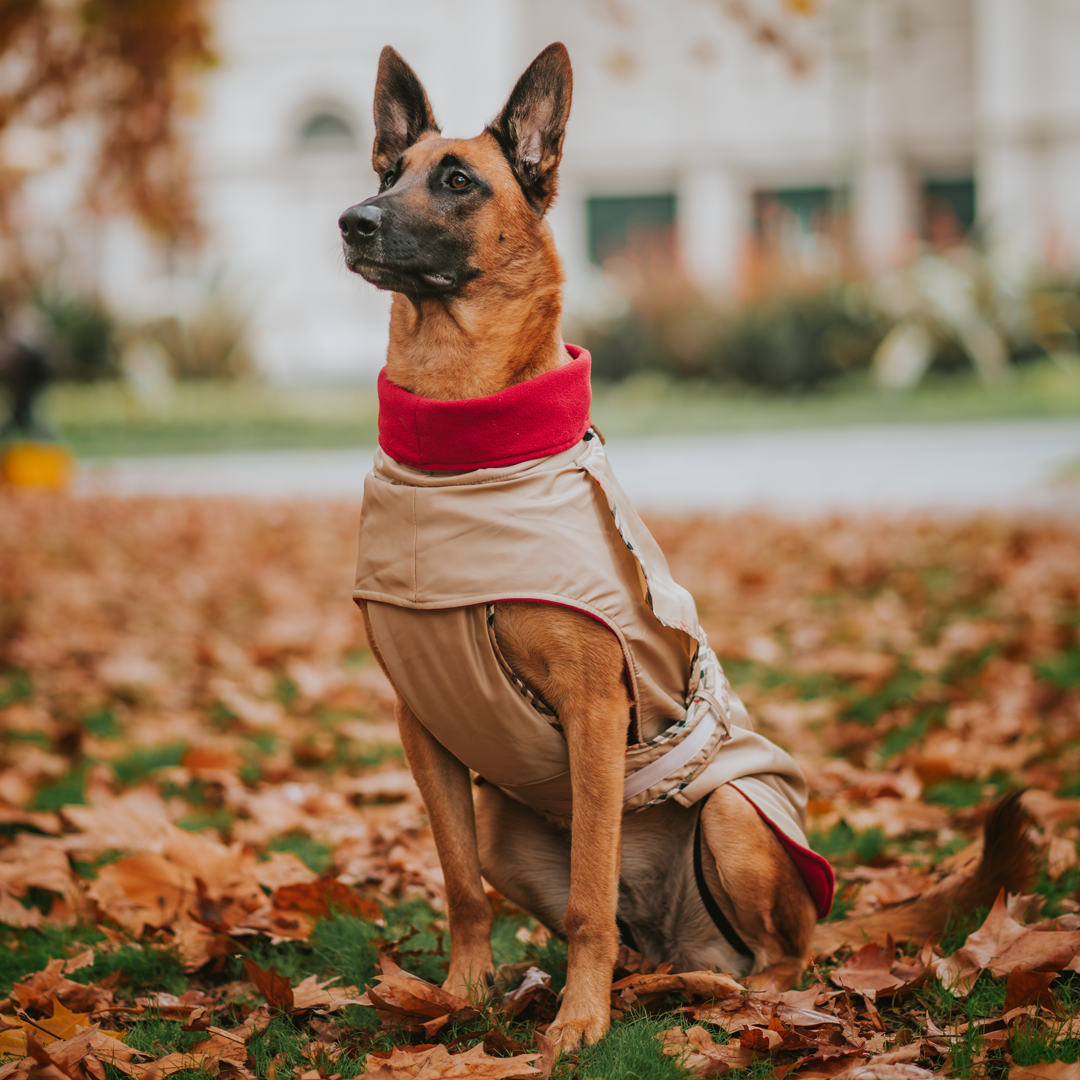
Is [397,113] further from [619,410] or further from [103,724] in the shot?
[619,410]

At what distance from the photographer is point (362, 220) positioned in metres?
2.29

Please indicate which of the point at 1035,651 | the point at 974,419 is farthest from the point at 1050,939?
the point at 974,419

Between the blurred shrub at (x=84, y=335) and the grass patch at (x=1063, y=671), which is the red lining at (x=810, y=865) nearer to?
the grass patch at (x=1063, y=671)

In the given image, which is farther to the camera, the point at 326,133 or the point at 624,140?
the point at 624,140

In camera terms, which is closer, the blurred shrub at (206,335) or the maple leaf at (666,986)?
the maple leaf at (666,986)

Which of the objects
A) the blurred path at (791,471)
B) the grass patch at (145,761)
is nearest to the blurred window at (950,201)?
the blurred path at (791,471)

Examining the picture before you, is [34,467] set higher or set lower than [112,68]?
lower

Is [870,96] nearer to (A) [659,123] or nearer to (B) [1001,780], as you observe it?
(A) [659,123]

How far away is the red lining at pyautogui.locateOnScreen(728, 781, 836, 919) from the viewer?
233 centimetres

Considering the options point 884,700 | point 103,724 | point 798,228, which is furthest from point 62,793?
point 798,228

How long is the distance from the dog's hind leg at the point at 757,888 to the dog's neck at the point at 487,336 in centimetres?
96

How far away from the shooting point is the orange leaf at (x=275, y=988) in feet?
7.52

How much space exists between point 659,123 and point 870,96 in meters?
4.69

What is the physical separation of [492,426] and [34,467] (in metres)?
9.89
